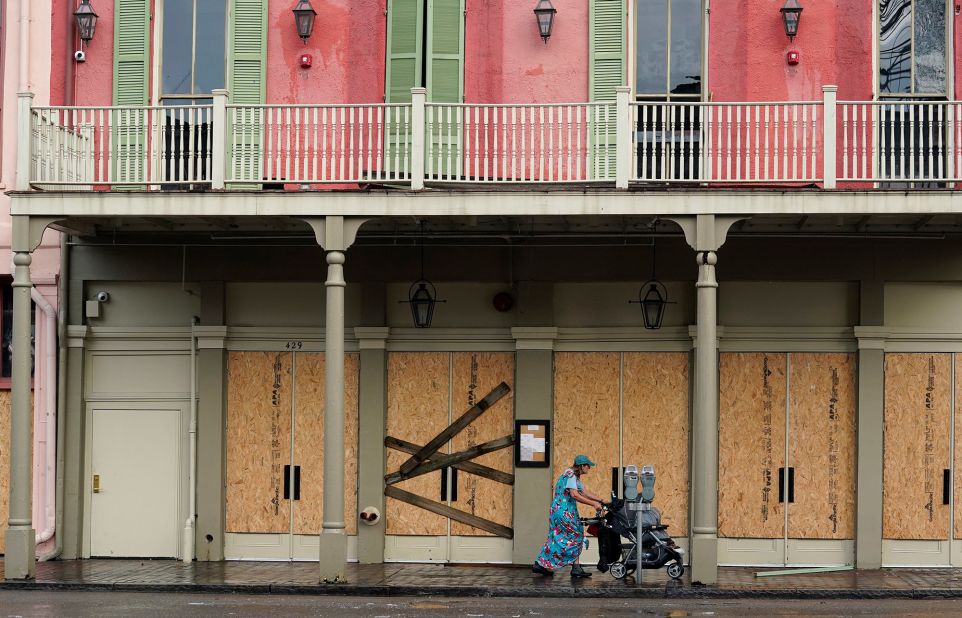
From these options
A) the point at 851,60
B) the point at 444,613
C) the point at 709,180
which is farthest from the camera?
the point at 851,60

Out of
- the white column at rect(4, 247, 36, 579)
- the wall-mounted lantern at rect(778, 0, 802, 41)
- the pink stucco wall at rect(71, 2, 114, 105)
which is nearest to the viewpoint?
the white column at rect(4, 247, 36, 579)

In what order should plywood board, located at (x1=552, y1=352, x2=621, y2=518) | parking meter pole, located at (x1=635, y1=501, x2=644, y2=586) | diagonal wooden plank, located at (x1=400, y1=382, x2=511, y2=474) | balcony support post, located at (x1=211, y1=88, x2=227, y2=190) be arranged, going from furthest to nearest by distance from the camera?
diagonal wooden plank, located at (x1=400, y1=382, x2=511, y2=474)
plywood board, located at (x1=552, y1=352, x2=621, y2=518)
balcony support post, located at (x1=211, y1=88, x2=227, y2=190)
parking meter pole, located at (x1=635, y1=501, x2=644, y2=586)

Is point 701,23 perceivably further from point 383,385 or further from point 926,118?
point 383,385

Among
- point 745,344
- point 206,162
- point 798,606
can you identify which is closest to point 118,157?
point 206,162

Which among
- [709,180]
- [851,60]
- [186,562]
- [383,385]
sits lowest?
[186,562]

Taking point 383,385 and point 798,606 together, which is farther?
point 383,385

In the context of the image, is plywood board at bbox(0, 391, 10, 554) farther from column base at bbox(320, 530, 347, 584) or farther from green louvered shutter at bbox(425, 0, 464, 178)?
green louvered shutter at bbox(425, 0, 464, 178)

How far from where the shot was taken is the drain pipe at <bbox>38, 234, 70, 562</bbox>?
17.5 metres

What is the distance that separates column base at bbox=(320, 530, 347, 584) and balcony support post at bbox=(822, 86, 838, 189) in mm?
6417

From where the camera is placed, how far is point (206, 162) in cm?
1611

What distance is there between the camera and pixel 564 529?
15.8 metres

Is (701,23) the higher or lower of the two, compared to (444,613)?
higher

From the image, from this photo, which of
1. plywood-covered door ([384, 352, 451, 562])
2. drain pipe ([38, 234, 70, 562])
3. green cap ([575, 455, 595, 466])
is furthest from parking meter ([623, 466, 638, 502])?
drain pipe ([38, 234, 70, 562])

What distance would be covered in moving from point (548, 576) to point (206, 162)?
235 inches
